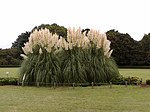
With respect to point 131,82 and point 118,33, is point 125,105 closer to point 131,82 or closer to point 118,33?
point 131,82

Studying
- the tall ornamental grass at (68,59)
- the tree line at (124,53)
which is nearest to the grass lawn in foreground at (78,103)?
the tall ornamental grass at (68,59)

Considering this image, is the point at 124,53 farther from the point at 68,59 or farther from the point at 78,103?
the point at 78,103

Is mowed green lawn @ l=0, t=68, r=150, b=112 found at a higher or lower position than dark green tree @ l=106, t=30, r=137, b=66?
lower

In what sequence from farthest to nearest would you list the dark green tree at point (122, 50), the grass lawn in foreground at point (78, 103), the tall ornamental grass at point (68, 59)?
the dark green tree at point (122, 50) < the tall ornamental grass at point (68, 59) < the grass lawn in foreground at point (78, 103)

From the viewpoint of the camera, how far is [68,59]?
1588cm

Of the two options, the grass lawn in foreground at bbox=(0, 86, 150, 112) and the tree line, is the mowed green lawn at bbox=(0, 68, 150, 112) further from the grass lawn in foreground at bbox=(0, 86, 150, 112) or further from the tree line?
the tree line

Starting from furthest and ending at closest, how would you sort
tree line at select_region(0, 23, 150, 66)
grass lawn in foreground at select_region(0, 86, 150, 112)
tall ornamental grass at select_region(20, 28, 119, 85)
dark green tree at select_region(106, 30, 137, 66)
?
tree line at select_region(0, 23, 150, 66) < dark green tree at select_region(106, 30, 137, 66) < tall ornamental grass at select_region(20, 28, 119, 85) < grass lawn in foreground at select_region(0, 86, 150, 112)

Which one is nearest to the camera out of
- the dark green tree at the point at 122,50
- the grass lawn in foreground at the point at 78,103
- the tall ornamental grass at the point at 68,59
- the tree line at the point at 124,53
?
A: the grass lawn in foreground at the point at 78,103

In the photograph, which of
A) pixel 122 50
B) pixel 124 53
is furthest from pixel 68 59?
pixel 122 50

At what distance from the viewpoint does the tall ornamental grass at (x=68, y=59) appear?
15469 millimetres

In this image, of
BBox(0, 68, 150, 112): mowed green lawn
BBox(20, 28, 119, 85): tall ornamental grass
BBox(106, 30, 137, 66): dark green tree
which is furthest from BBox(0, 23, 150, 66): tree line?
BBox(0, 68, 150, 112): mowed green lawn

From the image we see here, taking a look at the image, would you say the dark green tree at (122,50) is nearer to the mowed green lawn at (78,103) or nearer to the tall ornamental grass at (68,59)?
the tall ornamental grass at (68,59)

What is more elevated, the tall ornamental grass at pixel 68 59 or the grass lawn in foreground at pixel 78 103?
the tall ornamental grass at pixel 68 59

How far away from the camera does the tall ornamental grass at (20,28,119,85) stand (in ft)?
50.8
